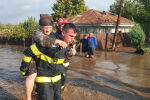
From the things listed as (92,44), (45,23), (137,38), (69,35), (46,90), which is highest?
(45,23)

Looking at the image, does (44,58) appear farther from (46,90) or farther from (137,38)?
(137,38)

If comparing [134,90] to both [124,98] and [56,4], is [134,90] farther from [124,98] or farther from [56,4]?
[56,4]

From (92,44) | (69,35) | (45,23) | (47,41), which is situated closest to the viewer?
(47,41)

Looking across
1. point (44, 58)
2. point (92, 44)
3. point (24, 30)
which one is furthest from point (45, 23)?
point (24, 30)

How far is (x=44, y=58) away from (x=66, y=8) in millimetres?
30729

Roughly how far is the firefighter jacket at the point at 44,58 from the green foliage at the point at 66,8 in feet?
97.4

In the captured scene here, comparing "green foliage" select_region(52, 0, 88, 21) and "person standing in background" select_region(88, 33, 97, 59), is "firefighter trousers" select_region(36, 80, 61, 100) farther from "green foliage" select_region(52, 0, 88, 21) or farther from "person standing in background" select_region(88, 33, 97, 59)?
"green foliage" select_region(52, 0, 88, 21)

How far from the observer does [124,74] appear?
24.6 feet

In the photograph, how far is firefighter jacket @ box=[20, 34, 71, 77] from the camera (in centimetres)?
267

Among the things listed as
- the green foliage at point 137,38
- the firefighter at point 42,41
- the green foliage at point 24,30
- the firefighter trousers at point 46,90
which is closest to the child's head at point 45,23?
the firefighter at point 42,41

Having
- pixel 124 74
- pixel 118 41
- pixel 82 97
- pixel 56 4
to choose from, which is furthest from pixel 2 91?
pixel 56 4

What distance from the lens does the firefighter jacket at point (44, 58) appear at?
267cm

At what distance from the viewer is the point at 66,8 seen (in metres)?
32.4

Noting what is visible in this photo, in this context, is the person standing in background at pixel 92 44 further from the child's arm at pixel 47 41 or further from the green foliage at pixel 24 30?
the green foliage at pixel 24 30
